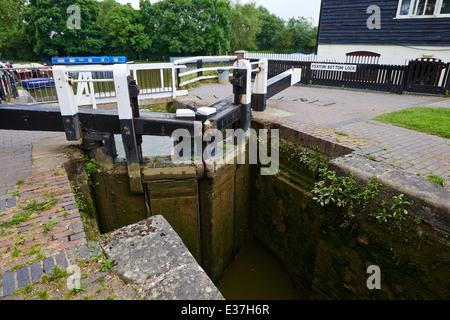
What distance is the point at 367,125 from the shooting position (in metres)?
5.44

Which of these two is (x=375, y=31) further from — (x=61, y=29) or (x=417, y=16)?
(x=61, y=29)

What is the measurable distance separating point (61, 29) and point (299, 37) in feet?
115

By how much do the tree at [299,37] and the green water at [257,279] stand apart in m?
42.7

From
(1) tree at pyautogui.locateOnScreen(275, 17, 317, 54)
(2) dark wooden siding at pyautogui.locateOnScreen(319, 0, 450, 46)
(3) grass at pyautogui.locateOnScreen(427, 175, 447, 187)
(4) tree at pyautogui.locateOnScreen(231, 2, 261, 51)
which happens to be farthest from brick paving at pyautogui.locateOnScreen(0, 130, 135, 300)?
(4) tree at pyautogui.locateOnScreen(231, 2, 261, 51)

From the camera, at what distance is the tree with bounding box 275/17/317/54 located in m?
42.2

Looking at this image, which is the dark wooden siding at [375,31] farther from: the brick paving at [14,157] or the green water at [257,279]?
the brick paving at [14,157]

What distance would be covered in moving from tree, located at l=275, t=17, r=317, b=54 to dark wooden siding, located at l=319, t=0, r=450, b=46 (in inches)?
1183

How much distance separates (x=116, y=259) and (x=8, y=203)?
1712 mm

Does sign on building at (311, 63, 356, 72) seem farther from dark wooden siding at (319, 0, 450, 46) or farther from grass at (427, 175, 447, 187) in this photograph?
grass at (427, 175, 447, 187)

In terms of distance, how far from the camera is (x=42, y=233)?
2.48 m

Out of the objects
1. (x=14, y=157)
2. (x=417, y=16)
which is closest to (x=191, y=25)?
(x=417, y=16)

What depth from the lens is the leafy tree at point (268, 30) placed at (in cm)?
5066
